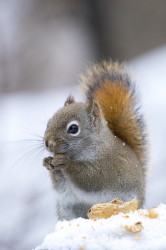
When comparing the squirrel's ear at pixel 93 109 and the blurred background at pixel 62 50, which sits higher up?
the blurred background at pixel 62 50

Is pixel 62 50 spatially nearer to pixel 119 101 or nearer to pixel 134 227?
pixel 119 101

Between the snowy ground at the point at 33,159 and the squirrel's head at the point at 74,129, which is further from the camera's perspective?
the snowy ground at the point at 33,159

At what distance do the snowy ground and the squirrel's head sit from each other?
0.29 ft

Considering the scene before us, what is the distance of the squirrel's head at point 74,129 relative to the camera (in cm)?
190

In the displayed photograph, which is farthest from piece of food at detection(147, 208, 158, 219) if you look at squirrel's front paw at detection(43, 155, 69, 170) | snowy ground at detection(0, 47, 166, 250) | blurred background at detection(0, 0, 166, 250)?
blurred background at detection(0, 0, 166, 250)

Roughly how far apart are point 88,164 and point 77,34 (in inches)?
144

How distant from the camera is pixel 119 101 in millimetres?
2279

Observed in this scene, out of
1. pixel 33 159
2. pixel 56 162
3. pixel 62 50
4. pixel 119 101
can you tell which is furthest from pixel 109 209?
pixel 62 50

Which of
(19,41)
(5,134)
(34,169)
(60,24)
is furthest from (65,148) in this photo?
(60,24)

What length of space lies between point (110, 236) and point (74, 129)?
0.88 metres

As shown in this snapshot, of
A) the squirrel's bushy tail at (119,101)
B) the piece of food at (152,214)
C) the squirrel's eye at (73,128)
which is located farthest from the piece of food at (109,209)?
the squirrel's bushy tail at (119,101)

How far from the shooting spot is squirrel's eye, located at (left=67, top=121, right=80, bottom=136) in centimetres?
195

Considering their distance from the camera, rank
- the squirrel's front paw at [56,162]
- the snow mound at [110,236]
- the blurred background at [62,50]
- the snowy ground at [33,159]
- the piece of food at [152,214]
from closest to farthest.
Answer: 1. the snow mound at [110,236]
2. the piece of food at [152,214]
3. the squirrel's front paw at [56,162]
4. the snowy ground at [33,159]
5. the blurred background at [62,50]

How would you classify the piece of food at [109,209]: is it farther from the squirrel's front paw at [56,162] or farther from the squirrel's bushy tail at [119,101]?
the squirrel's bushy tail at [119,101]
